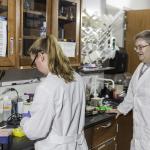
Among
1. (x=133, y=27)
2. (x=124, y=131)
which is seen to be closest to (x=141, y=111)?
(x=124, y=131)

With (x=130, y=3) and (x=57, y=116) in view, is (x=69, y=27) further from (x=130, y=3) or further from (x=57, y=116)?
(x=130, y=3)

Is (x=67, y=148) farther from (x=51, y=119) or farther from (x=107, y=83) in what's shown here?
(x=107, y=83)

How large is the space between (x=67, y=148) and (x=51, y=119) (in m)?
0.26

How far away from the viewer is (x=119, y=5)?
359cm

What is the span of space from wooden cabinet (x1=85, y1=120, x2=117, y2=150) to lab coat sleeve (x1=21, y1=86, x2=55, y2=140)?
29.2 inches

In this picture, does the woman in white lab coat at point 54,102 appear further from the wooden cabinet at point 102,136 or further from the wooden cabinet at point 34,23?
the wooden cabinet at point 102,136

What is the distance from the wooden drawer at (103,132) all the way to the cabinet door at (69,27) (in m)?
0.60

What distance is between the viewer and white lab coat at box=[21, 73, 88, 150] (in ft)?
4.84

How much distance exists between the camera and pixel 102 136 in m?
2.39

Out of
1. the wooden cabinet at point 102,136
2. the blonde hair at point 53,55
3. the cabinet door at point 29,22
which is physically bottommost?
the wooden cabinet at point 102,136

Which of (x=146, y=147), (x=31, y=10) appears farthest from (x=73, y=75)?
(x=146, y=147)

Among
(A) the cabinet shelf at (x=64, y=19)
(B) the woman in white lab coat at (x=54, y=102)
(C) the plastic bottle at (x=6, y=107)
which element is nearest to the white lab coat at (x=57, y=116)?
(B) the woman in white lab coat at (x=54, y=102)

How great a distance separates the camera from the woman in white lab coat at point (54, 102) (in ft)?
4.85

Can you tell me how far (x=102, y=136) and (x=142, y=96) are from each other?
0.49 meters
